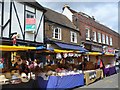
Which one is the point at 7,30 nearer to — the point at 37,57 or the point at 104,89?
the point at 37,57

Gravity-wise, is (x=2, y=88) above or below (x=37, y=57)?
below

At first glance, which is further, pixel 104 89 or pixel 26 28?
pixel 26 28

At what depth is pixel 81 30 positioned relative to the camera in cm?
2609

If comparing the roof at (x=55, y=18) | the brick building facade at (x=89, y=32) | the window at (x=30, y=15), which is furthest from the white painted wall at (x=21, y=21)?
the brick building facade at (x=89, y=32)

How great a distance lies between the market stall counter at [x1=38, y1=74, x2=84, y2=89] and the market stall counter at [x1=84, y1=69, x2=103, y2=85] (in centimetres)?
93

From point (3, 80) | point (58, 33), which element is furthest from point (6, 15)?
point (58, 33)

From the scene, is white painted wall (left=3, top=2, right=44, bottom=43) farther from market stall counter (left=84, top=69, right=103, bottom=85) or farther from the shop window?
market stall counter (left=84, top=69, right=103, bottom=85)

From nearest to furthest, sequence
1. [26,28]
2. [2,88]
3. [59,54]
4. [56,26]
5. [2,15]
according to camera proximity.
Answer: [2,88] → [59,54] → [2,15] → [26,28] → [56,26]

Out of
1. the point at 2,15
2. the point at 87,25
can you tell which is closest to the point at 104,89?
the point at 2,15

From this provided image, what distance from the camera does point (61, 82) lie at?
35.7 feet

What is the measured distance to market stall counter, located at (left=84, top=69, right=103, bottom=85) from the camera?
13.5 m

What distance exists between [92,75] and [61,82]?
13.6 ft

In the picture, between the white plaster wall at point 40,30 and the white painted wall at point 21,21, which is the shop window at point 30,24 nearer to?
the white painted wall at point 21,21

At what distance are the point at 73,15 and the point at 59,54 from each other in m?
14.7
